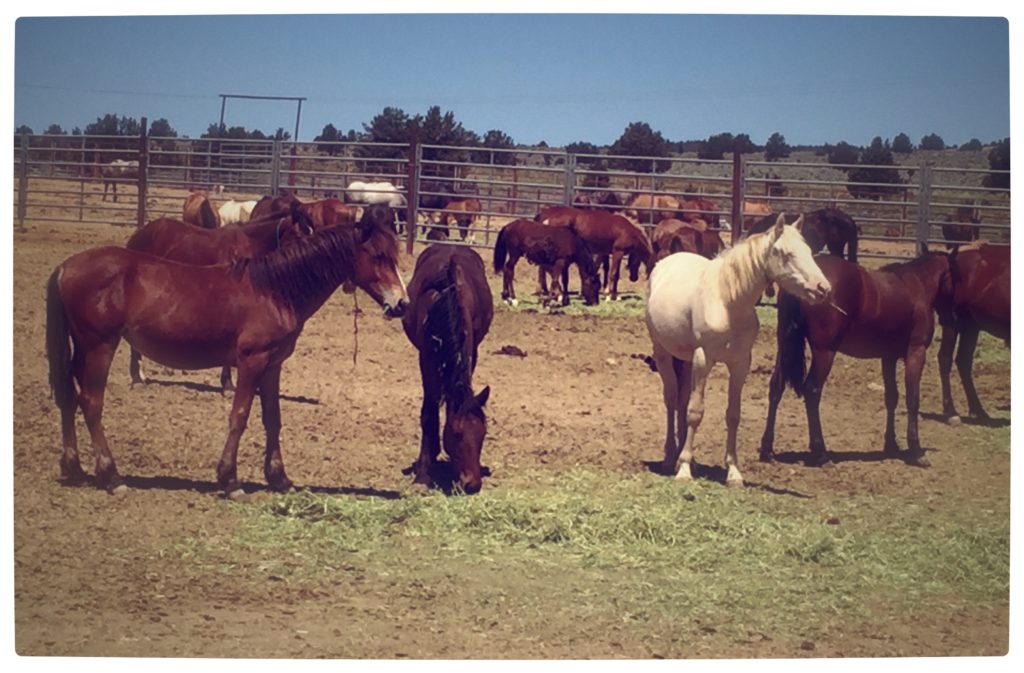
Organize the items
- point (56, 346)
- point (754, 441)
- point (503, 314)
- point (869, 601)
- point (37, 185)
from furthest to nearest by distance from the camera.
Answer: point (503, 314) → point (37, 185) → point (754, 441) → point (56, 346) → point (869, 601)

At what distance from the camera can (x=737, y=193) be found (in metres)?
11.2

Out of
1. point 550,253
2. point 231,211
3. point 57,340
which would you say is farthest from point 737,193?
point 57,340

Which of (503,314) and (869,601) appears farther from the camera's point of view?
(503,314)

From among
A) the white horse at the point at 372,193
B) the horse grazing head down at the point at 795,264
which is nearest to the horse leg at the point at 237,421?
the horse grazing head down at the point at 795,264

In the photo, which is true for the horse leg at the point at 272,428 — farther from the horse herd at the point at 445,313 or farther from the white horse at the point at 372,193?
the white horse at the point at 372,193

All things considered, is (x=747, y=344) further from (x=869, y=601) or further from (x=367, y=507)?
(x=367, y=507)

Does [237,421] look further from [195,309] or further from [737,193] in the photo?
[737,193]

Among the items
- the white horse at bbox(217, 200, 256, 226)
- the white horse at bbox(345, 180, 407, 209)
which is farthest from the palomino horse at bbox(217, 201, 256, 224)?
the white horse at bbox(345, 180, 407, 209)

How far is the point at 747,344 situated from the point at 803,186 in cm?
551

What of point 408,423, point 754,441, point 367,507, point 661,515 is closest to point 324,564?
point 367,507

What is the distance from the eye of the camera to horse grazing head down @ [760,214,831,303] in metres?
6.54

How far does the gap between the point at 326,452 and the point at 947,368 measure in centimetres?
387

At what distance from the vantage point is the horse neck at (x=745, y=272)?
262 inches

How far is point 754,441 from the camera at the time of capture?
7930mm
